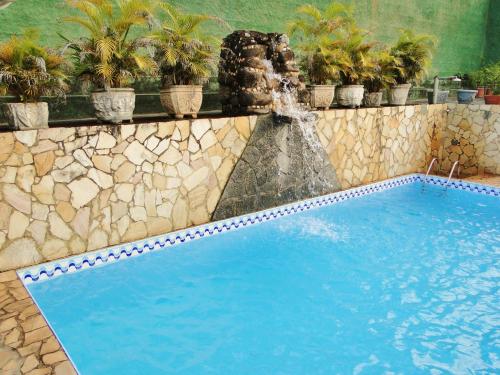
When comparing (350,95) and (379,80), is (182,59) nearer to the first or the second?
(350,95)

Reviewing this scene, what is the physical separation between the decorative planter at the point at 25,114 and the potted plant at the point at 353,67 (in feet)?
17.4

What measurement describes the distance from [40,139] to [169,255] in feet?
6.50

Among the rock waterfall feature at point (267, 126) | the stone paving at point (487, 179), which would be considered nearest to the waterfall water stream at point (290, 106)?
the rock waterfall feature at point (267, 126)

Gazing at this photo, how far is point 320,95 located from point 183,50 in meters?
2.97

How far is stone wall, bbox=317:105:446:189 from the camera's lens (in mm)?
7996

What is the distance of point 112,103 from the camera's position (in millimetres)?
5188

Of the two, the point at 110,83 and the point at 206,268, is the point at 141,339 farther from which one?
the point at 110,83

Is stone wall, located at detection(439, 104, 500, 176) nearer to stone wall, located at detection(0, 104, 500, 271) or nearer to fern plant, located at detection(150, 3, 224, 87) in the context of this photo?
stone wall, located at detection(0, 104, 500, 271)

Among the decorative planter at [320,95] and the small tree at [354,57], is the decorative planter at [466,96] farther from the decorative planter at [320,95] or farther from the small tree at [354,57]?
the decorative planter at [320,95]

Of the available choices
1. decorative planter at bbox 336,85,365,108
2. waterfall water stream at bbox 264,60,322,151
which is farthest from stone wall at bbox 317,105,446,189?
waterfall water stream at bbox 264,60,322,151

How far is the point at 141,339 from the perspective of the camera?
372 cm

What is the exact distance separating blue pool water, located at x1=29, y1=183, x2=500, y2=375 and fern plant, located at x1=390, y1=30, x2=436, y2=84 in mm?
4183

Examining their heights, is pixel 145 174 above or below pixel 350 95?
below

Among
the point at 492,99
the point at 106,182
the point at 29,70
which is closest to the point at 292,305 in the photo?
the point at 106,182
